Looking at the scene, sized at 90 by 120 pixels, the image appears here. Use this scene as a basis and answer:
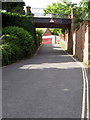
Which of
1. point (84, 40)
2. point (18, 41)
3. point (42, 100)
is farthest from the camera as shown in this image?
point (18, 41)

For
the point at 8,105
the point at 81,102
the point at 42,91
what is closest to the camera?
the point at 8,105

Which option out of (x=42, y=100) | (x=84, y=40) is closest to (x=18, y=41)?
(x=84, y=40)

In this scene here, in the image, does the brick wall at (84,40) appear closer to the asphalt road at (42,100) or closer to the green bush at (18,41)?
the green bush at (18,41)

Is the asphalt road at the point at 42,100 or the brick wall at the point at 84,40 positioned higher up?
the brick wall at the point at 84,40

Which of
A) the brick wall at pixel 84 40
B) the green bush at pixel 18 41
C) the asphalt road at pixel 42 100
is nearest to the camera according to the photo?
the asphalt road at pixel 42 100

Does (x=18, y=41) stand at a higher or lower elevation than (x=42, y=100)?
higher

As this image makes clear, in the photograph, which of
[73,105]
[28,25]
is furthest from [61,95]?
[28,25]

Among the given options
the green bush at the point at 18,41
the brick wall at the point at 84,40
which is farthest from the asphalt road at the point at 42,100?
the green bush at the point at 18,41

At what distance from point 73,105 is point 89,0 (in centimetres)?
1184

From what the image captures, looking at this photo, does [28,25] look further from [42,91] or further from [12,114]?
[12,114]

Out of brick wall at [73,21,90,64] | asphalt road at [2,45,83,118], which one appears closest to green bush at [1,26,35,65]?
brick wall at [73,21,90,64]

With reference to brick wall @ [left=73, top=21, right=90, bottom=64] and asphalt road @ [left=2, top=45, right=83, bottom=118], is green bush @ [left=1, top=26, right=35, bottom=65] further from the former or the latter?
asphalt road @ [left=2, top=45, right=83, bottom=118]

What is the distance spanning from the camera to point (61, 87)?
8500 millimetres

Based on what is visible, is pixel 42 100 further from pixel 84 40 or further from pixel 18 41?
pixel 18 41
